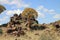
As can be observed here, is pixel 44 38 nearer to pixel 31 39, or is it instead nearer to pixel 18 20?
pixel 31 39

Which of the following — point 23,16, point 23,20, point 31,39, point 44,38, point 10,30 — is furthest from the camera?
point 23,16

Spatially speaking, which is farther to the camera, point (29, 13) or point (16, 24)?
point (29, 13)

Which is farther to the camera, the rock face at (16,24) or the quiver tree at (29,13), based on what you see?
the quiver tree at (29,13)

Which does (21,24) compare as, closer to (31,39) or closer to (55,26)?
(55,26)

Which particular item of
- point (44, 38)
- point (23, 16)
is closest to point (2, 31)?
point (23, 16)

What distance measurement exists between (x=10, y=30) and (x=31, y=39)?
244 inches

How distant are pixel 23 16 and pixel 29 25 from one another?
4920 millimetres

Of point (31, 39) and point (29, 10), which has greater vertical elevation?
point (29, 10)

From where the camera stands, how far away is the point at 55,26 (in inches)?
1383

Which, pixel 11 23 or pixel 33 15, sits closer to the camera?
pixel 11 23

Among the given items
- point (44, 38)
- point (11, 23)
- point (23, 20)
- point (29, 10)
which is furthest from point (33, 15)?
point (44, 38)

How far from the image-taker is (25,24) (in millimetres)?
36281

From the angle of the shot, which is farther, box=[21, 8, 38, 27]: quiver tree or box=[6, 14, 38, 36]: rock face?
box=[21, 8, 38, 27]: quiver tree

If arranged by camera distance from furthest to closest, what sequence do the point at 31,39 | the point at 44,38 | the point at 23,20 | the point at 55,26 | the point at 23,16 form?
the point at 23,16, the point at 23,20, the point at 55,26, the point at 31,39, the point at 44,38
